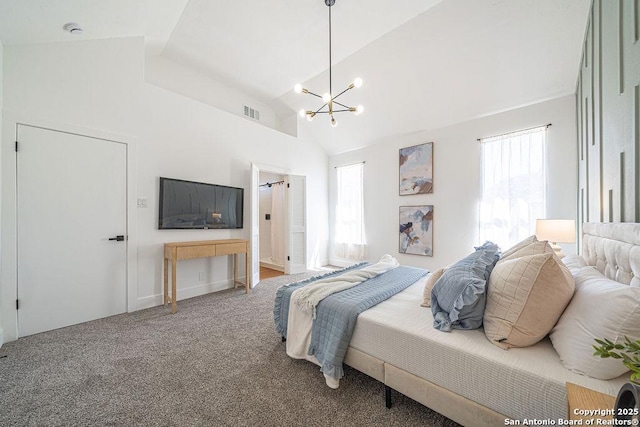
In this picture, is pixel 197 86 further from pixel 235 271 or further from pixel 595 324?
pixel 595 324

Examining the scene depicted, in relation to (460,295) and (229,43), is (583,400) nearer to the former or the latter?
(460,295)

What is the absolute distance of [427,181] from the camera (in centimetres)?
445

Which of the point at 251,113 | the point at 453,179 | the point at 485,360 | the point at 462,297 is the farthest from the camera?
the point at 251,113

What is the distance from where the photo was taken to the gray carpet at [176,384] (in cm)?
147

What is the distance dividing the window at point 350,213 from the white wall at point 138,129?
1.89m

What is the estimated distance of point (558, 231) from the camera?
9.09 feet

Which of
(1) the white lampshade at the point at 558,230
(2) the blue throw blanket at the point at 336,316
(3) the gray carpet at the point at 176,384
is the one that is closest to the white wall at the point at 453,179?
(1) the white lampshade at the point at 558,230

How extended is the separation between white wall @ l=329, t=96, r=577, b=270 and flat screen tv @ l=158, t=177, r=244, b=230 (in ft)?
8.39

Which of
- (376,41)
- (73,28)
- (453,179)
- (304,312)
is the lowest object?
(304,312)

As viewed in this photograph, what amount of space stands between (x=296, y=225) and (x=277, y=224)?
31.7 inches

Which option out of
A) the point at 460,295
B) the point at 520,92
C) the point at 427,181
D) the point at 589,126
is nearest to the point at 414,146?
the point at 427,181

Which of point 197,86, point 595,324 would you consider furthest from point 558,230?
point 197,86

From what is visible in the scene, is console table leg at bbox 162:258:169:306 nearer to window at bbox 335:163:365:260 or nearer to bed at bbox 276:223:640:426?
bed at bbox 276:223:640:426

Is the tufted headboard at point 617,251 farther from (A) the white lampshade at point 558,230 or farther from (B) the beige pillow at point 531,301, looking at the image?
(A) the white lampshade at point 558,230
